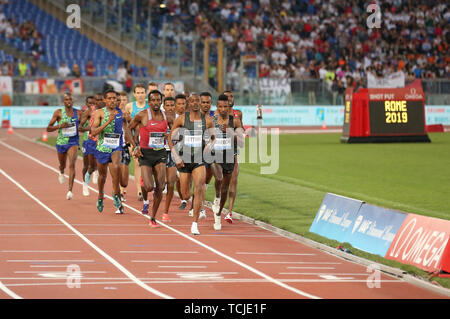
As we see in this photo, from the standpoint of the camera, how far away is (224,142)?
14.4 meters

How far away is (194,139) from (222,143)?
1.50 feet

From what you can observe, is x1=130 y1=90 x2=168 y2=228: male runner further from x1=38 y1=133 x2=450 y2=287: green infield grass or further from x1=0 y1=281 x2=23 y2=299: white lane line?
x1=0 y1=281 x2=23 y2=299: white lane line

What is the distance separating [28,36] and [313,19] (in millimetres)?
16492

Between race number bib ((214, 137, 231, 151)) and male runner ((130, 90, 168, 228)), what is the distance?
1.07 m

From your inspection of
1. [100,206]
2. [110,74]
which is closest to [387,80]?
[110,74]

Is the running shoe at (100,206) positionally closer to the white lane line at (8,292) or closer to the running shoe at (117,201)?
the running shoe at (117,201)

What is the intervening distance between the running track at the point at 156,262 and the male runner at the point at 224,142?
2.14 feet

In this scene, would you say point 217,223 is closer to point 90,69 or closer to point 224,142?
point 224,142

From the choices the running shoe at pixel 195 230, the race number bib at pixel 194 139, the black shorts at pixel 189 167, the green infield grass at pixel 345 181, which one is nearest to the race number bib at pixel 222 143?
the race number bib at pixel 194 139

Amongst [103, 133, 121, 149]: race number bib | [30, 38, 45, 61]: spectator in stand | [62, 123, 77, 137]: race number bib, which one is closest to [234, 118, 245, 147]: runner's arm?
[103, 133, 121, 149]: race number bib

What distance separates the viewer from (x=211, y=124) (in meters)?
14.5

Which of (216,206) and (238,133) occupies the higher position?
(238,133)

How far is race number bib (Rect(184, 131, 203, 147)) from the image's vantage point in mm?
14180

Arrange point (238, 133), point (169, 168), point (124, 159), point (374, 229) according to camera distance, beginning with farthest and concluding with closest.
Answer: point (124, 159) < point (169, 168) < point (238, 133) < point (374, 229)
